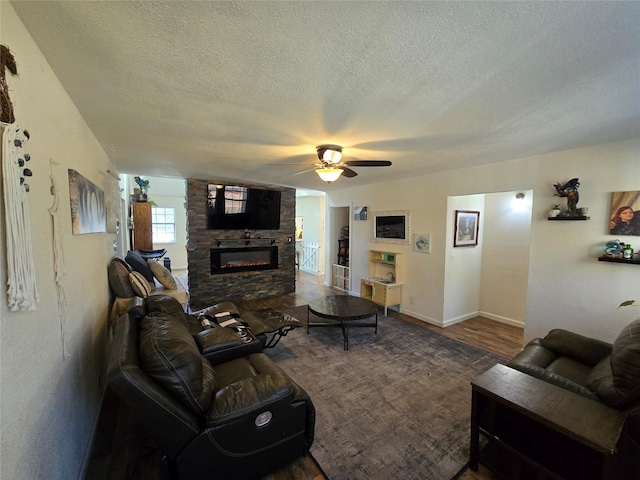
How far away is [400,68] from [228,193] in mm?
4444

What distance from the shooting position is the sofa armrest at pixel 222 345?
7.22 feet

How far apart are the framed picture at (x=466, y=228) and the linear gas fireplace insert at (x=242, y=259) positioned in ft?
11.8

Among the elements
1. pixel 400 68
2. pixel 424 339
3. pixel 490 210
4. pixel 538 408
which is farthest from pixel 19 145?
pixel 490 210

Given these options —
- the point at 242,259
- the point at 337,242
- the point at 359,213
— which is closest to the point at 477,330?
the point at 359,213

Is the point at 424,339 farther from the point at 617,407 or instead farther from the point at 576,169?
the point at 576,169

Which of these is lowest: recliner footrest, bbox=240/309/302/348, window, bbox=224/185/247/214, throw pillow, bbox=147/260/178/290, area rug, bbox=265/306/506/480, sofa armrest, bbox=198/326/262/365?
area rug, bbox=265/306/506/480

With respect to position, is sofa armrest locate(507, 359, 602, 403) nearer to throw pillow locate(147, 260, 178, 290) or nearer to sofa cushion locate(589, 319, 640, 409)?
sofa cushion locate(589, 319, 640, 409)

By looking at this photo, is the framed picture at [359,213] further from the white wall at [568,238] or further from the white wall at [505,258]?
the white wall at [505,258]

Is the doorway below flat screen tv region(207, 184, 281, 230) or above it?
below

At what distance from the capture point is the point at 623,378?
57.4 inches

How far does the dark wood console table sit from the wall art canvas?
2.78 m

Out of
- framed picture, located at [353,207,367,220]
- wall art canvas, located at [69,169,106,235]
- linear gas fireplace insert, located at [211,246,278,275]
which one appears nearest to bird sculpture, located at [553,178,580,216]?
framed picture, located at [353,207,367,220]

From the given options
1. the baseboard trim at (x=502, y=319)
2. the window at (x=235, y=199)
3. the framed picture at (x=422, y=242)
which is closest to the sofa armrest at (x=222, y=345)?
the framed picture at (x=422, y=242)

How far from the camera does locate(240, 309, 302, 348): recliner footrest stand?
2.91m
